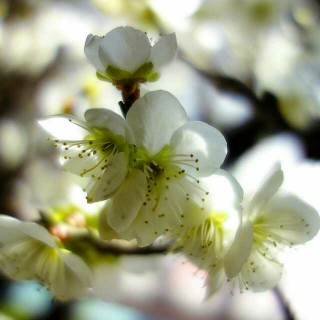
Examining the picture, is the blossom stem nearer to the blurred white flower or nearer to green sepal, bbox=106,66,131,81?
green sepal, bbox=106,66,131,81

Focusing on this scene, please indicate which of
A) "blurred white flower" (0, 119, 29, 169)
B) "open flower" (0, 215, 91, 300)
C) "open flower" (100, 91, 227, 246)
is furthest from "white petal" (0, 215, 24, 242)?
"blurred white flower" (0, 119, 29, 169)

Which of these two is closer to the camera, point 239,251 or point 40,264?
point 239,251

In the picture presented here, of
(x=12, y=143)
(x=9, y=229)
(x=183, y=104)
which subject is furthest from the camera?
(x=12, y=143)

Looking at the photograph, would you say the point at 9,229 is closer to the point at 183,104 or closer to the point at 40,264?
the point at 40,264

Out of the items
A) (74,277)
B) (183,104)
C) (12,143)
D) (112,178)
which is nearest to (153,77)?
(112,178)

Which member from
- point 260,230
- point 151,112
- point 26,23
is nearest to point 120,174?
point 151,112

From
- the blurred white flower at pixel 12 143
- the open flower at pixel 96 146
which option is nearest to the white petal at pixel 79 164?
the open flower at pixel 96 146

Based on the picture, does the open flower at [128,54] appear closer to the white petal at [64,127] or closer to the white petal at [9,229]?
the white petal at [64,127]
